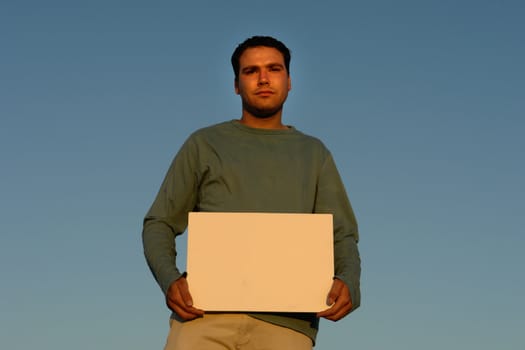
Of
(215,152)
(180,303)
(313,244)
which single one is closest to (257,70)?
(215,152)

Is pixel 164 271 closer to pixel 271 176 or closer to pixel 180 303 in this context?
pixel 180 303

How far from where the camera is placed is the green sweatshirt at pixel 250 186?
15.1ft

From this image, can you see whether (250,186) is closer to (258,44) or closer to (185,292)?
(185,292)

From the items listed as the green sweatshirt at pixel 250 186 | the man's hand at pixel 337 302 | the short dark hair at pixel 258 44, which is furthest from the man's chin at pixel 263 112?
the man's hand at pixel 337 302

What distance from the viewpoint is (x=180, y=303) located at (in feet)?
13.8

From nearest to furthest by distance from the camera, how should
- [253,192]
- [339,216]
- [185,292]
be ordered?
[185,292] → [253,192] → [339,216]

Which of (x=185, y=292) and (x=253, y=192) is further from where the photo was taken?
(x=253, y=192)

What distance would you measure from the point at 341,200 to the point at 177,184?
106 centimetres

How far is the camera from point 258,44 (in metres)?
5.07

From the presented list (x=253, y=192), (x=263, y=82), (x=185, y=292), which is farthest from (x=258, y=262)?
Answer: (x=263, y=82)

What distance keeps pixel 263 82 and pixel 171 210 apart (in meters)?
1.00

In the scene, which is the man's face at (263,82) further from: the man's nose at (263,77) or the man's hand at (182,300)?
the man's hand at (182,300)

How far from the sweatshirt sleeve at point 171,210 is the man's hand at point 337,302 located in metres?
0.94

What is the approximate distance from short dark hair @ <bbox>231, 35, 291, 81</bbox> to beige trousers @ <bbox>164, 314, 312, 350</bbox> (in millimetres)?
1745
